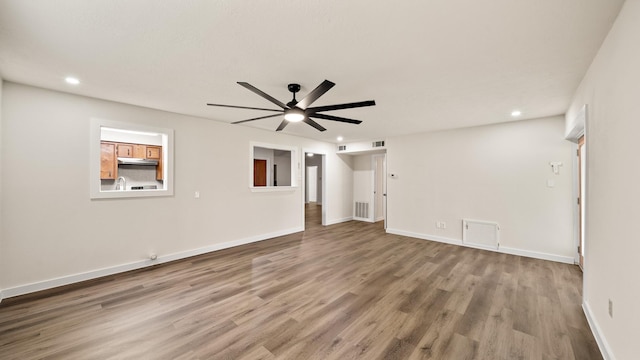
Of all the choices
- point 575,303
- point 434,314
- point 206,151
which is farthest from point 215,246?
point 575,303

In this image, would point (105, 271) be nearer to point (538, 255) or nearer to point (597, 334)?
point (597, 334)

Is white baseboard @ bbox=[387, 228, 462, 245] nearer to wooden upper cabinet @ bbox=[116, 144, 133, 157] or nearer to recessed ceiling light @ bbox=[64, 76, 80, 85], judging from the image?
recessed ceiling light @ bbox=[64, 76, 80, 85]

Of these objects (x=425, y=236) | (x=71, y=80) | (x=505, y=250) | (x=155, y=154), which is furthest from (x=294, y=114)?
(x=155, y=154)

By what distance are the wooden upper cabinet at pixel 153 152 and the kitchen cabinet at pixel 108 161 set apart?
622 millimetres

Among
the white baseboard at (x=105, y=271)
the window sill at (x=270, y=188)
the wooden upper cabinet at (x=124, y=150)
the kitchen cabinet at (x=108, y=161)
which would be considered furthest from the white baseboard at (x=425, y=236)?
the kitchen cabinet at (x=108, y=161)

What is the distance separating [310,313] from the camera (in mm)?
2551

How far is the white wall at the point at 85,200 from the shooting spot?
293 centimetres

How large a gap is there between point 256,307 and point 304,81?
2552mm

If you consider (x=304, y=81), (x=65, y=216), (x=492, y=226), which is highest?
(x=304, y=81)

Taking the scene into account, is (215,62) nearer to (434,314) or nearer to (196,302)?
(196,302)

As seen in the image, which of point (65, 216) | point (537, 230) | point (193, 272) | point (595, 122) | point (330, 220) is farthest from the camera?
point (330, 220)

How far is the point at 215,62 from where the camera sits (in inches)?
93.1

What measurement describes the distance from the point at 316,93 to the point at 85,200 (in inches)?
139

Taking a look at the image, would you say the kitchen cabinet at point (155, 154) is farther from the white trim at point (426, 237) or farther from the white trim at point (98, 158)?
the white trim at point (426, 237)
